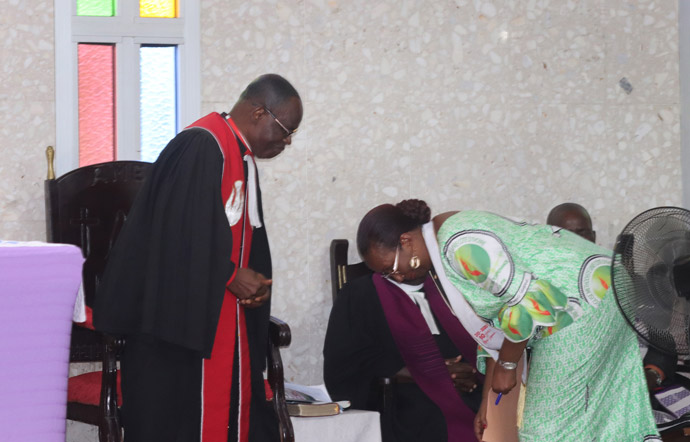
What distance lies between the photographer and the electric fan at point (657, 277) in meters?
2.37

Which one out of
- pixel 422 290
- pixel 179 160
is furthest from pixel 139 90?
pixel 422 290

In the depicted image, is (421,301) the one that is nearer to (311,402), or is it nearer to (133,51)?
(311,402)

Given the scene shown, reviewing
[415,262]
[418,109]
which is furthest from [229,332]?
[418,109]

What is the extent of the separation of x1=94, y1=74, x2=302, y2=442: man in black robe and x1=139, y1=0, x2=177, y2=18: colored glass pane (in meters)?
1.45

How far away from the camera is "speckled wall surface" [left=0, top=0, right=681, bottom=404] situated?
4125mm

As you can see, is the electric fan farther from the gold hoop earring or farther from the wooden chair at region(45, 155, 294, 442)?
the wooden chair at region(45, 155, 294, 442)

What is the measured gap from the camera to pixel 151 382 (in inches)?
114

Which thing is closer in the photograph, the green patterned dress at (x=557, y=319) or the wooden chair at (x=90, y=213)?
the green patterned dress at (x=557, y=319)

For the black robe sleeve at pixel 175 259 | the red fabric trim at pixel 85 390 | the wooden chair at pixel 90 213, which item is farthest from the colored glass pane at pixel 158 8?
the red fabric trim at pixel 85 390

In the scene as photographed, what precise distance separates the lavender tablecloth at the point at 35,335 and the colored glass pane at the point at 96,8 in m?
2.18

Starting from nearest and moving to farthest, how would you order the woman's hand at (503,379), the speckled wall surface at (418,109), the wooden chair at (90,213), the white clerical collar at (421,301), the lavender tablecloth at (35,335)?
the lavender tablecloth at (35,335) < the woman's hand at (503,379) < the white clerical collar at (421,301) < the wooden chair at (90,213) < the speckled wall surface at (418,109)

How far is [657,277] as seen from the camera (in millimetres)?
2463

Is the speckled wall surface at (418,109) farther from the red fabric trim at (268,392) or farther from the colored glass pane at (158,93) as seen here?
the red fabric trim at (268,392)

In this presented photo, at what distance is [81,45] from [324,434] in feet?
7.33
